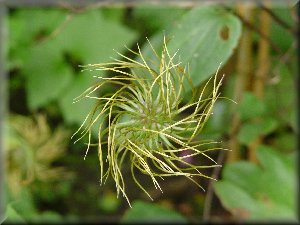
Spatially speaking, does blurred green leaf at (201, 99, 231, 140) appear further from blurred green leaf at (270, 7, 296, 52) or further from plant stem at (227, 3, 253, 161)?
blurred green leaf at (270, 7, 296, 52)

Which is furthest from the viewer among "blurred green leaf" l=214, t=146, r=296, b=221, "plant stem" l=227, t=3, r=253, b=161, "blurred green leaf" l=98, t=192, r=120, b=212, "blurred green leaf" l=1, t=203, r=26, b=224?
"blurred green leaf" l=98, t=192, r=120, b=212

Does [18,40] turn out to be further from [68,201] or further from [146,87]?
[146,87]

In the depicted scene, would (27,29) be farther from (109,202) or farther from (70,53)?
(109,202)

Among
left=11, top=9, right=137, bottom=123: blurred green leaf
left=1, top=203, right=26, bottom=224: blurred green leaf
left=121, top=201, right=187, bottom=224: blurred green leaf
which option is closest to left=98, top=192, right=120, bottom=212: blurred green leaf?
left=11, top=9, right=137, bottom=123: blurred green leaf

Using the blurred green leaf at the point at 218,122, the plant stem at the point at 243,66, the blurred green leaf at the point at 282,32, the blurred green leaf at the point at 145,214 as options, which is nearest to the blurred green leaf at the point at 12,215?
the blurred green leaf at the point at 145,214

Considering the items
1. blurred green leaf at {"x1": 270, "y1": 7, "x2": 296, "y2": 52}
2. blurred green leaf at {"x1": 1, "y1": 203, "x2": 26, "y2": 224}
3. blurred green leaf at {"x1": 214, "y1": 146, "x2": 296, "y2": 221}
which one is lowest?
blurred green leaf at {"x1": 214, "y1": 146, "x2": 296, "y2": 221}

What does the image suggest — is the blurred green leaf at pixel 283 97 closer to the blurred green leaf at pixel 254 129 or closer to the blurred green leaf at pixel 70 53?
the blurred green leaf at pixel 254 129

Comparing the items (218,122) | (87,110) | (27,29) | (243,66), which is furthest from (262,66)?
(27,29)
